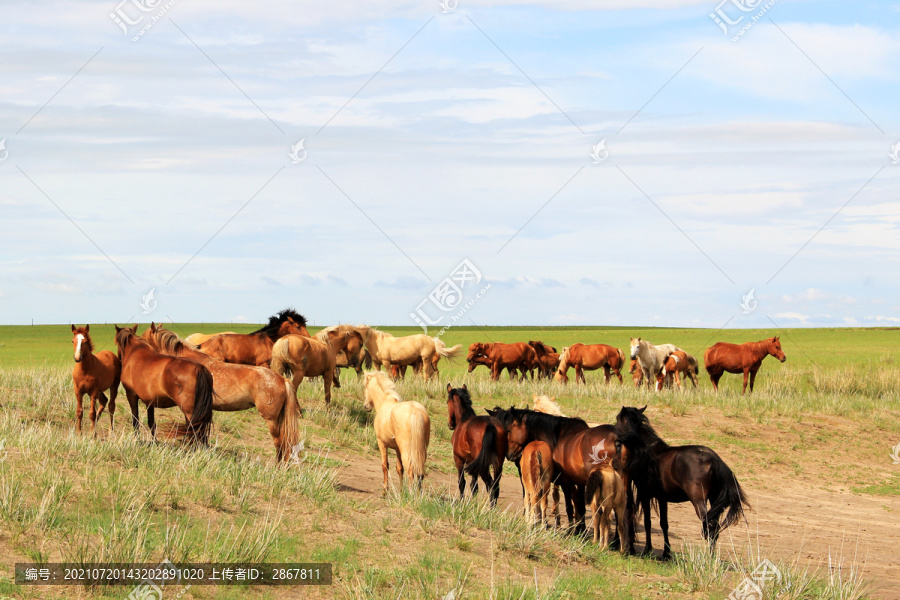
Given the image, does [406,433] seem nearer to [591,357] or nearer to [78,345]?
[78,345]

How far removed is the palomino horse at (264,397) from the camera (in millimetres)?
12211

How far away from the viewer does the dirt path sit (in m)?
10.6

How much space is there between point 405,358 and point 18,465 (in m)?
18.0

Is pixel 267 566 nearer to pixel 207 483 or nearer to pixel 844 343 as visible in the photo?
pixel 207 483

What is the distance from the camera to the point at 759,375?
32.9m

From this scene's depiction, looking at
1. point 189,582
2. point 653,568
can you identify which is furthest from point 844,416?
point 189,582

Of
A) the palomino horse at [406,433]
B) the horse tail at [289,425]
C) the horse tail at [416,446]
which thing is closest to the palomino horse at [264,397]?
the horse tail at [289,425]

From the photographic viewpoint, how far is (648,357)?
28188 millimetres

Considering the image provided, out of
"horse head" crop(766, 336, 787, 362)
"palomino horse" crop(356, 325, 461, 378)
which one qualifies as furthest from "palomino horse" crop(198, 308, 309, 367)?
"horse head" crop(766, 336, 787, 362)

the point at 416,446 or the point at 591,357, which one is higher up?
the point at 591,357

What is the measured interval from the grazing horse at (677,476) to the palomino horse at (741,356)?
18801 mm
